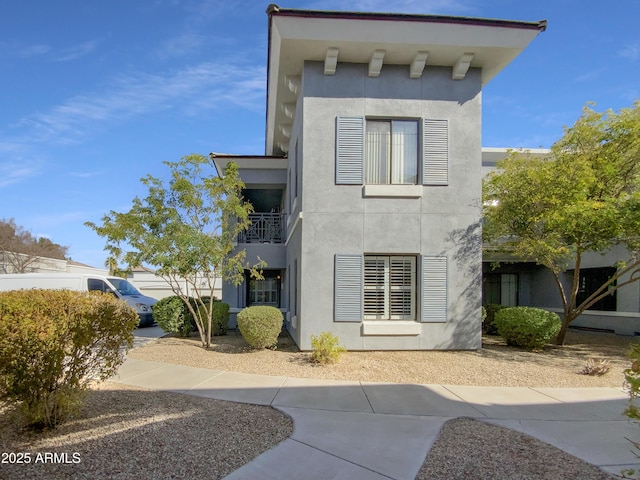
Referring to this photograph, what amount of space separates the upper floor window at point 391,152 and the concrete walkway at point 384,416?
4.95 meters

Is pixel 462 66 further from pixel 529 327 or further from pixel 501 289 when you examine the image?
pixel 501 289

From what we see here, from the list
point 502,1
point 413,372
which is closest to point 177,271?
point 413,372

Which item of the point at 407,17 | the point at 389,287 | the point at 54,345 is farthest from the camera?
the point at 389,287

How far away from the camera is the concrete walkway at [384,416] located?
4.02 m

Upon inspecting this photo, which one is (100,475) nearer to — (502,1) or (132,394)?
(132,394)

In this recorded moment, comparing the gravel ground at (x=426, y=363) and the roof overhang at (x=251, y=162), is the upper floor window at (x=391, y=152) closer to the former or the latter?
the gravel ground at (x=426, y=363)

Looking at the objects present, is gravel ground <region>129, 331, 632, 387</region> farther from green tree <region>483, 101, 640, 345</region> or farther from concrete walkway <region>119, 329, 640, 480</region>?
green tree <region>483, 101, 640, 345</region>

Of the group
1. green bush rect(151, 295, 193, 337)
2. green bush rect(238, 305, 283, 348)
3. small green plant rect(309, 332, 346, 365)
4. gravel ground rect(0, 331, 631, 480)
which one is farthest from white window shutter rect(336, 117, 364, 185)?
green bush rect(151, 295, 193, 337)

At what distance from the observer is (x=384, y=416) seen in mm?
5383

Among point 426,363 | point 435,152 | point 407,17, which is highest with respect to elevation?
point 407,17

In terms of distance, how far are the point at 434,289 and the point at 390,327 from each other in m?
1.39

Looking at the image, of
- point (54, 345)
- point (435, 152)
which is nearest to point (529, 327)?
point (435, 152)

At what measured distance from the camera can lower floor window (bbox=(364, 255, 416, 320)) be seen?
968 centimetres

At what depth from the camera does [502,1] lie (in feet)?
30.6
